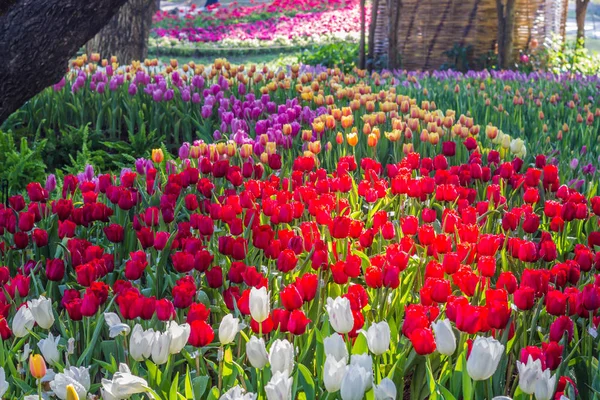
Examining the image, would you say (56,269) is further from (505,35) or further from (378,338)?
(505,35)

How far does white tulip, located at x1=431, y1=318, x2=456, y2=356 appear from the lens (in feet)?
6.68

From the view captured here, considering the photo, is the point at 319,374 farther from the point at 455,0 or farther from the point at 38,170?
the point at 455,0

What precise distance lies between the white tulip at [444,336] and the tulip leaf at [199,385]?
64 centimetres

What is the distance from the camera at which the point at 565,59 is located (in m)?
14.5

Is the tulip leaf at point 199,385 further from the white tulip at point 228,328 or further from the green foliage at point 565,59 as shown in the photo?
the green foliage at point 565,59

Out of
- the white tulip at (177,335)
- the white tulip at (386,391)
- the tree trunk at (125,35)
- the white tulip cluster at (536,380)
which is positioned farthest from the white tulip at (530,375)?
the tree trunk at (125,35)

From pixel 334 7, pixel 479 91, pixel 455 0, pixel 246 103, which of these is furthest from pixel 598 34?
pixel 246 103

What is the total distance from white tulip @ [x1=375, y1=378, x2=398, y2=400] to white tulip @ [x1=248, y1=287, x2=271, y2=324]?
436 mm

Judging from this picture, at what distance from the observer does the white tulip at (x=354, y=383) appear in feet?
5.96

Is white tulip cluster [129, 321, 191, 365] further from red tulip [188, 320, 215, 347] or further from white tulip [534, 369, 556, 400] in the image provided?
white tulip [534, 369, 556, 400]

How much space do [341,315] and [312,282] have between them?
0.29 metres

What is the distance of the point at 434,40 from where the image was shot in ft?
44.2

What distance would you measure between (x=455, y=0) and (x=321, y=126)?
8852 millimetres

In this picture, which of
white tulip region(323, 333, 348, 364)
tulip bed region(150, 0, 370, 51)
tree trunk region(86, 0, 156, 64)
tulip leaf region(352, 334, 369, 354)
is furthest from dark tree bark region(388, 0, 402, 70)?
white tulip region(323, 333, 348, 364)
